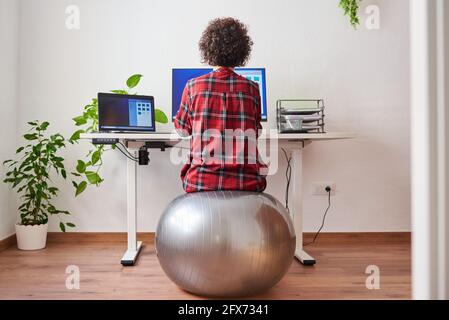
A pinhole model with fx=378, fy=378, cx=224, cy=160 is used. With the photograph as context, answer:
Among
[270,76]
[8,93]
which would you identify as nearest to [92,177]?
[8,93]

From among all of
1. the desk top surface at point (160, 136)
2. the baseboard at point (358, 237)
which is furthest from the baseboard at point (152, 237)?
the desk top surface at point (160, 136)

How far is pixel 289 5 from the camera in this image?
283 centimetres

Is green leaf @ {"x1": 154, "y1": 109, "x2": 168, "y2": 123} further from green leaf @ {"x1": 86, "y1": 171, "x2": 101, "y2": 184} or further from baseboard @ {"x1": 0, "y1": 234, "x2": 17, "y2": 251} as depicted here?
baseboard @ {"x1": 0, "y1": 234, "x2": 17, "y2": 251}

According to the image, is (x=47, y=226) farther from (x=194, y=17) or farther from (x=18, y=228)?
(x=194, y=17)

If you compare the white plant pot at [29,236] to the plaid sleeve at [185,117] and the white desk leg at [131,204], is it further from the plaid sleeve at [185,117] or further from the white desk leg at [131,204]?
the plaid sleeve at [185,117]

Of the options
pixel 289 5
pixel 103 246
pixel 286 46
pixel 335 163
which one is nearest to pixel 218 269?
pixel 103 246

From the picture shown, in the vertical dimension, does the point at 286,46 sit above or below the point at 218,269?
above

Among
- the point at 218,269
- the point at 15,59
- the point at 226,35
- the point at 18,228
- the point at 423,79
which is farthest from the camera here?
the point at 15,59

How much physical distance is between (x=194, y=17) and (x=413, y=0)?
249 centimetres

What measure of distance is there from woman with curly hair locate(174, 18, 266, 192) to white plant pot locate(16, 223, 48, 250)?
145cm

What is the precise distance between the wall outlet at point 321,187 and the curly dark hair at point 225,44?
1387mm

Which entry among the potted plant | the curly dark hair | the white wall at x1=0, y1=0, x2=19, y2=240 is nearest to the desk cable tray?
the curly dark hair

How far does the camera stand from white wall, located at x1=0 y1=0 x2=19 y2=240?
2.60 m

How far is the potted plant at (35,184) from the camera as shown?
101 inches
